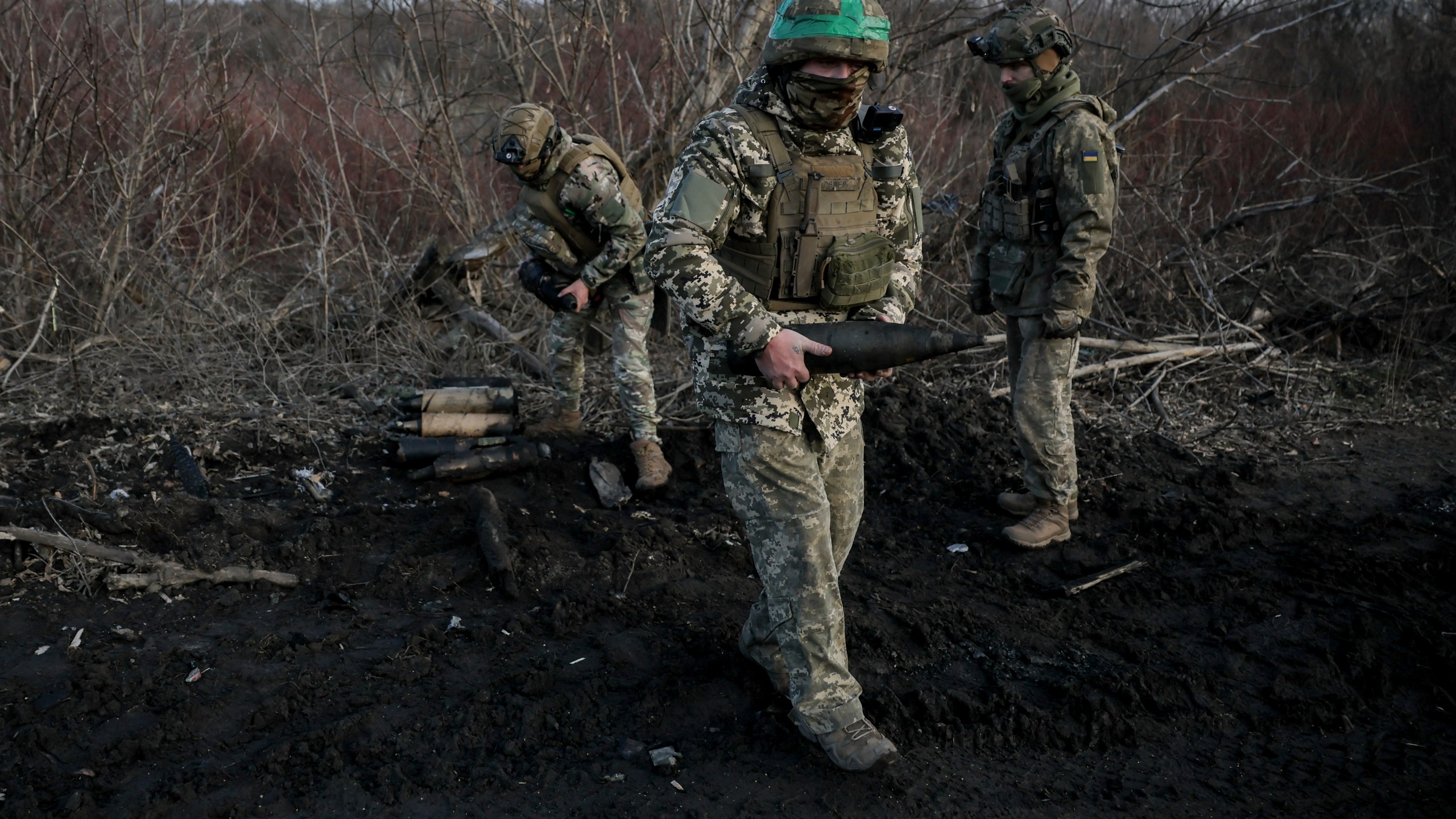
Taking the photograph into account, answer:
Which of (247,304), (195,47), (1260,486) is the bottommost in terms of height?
(1260,486)

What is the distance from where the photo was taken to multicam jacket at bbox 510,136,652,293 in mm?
4965

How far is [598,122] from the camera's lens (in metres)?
8.39

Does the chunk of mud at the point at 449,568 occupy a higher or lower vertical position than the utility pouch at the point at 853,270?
lower

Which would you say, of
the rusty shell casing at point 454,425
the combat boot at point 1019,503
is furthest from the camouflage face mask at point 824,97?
the rusty shell casing at point 454,425

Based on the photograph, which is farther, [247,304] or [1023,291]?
[247,304]

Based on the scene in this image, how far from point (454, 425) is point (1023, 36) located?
11.2 feet

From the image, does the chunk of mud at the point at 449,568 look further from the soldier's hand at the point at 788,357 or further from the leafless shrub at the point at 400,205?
the soldier's hand at the point at 788,357

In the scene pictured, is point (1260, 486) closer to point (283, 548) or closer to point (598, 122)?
point (283, 548)

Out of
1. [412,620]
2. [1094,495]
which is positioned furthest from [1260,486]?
[412,620]

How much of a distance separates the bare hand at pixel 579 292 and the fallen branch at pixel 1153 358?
2.64 meters

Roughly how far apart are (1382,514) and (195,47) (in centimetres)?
976

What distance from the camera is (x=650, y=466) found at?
200 inches

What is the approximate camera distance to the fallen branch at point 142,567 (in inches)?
150

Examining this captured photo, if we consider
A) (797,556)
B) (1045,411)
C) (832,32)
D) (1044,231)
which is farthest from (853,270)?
(1045,411)
